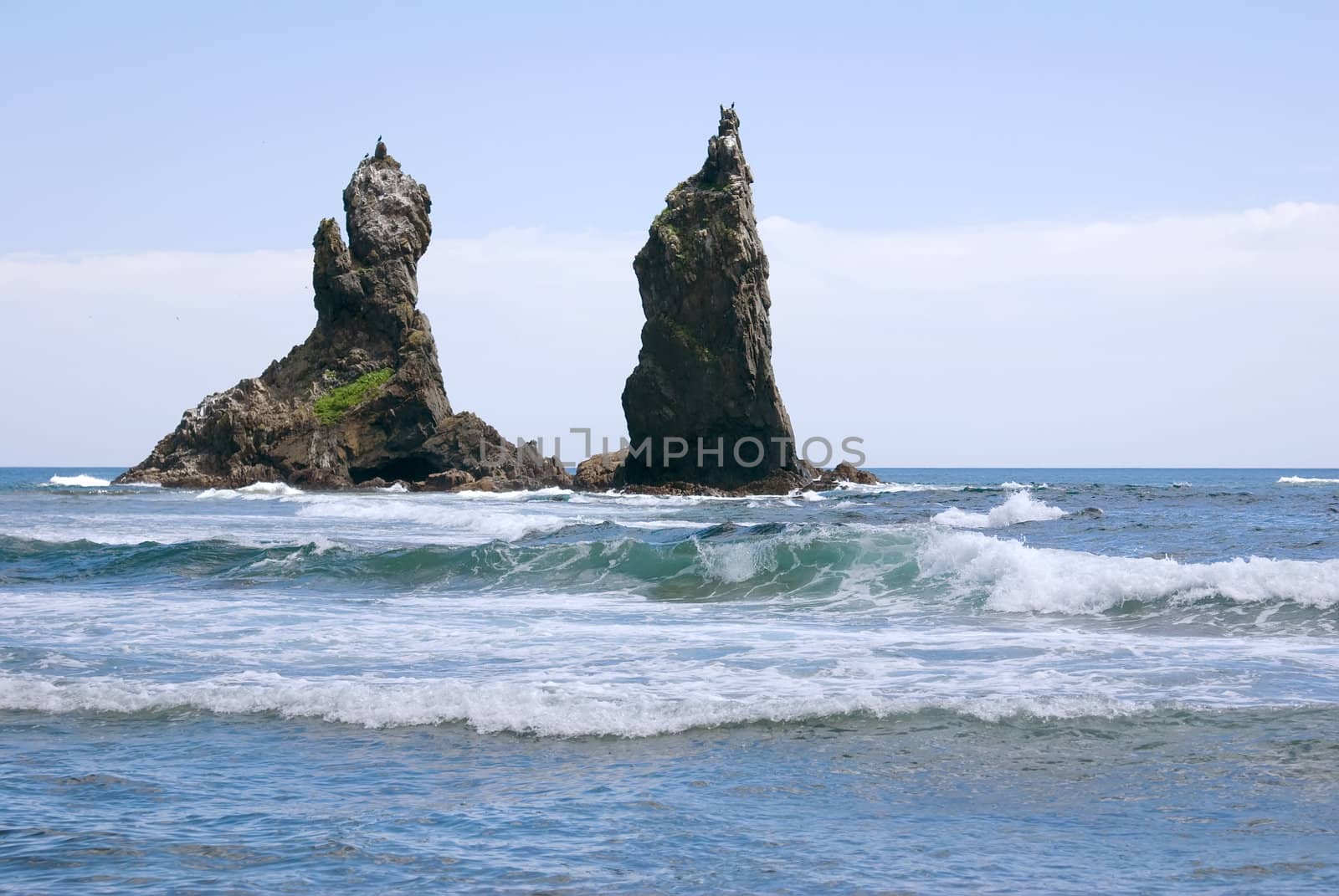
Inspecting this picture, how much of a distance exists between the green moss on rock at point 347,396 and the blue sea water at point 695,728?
38.4 m

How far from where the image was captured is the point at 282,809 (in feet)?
17.8

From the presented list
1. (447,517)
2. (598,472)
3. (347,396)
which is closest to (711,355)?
(598,472)

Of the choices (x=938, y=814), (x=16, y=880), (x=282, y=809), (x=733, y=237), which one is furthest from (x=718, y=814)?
(x=733, y=237)

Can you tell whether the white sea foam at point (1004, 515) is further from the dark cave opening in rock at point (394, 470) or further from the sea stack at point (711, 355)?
the dark cave opening in rock at point (394, 470)

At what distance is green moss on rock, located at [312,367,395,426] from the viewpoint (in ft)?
177

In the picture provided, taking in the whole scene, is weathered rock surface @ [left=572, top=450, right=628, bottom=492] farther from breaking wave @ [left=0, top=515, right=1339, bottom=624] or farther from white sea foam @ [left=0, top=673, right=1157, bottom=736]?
white sea foam @ [left=0, top=673, right=1157, bottom=736]

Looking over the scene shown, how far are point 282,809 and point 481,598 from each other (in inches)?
365

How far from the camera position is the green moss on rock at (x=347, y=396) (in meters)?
54.1

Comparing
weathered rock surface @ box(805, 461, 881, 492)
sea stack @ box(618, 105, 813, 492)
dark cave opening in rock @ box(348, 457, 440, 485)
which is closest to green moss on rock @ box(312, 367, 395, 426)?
dark cave opening in rock @ box(348, 457, 440, 485)

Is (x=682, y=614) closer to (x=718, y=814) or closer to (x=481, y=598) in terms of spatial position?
(x=481, y=598)

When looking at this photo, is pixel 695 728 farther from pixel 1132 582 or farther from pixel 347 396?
pixel 347 396

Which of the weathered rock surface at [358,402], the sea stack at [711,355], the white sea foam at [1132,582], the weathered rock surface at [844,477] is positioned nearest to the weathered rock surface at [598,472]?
the weathered rock surface at [358,402]

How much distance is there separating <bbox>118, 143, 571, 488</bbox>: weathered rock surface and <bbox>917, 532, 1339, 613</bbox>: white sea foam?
39306 millimetres

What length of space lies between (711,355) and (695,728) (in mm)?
39178
